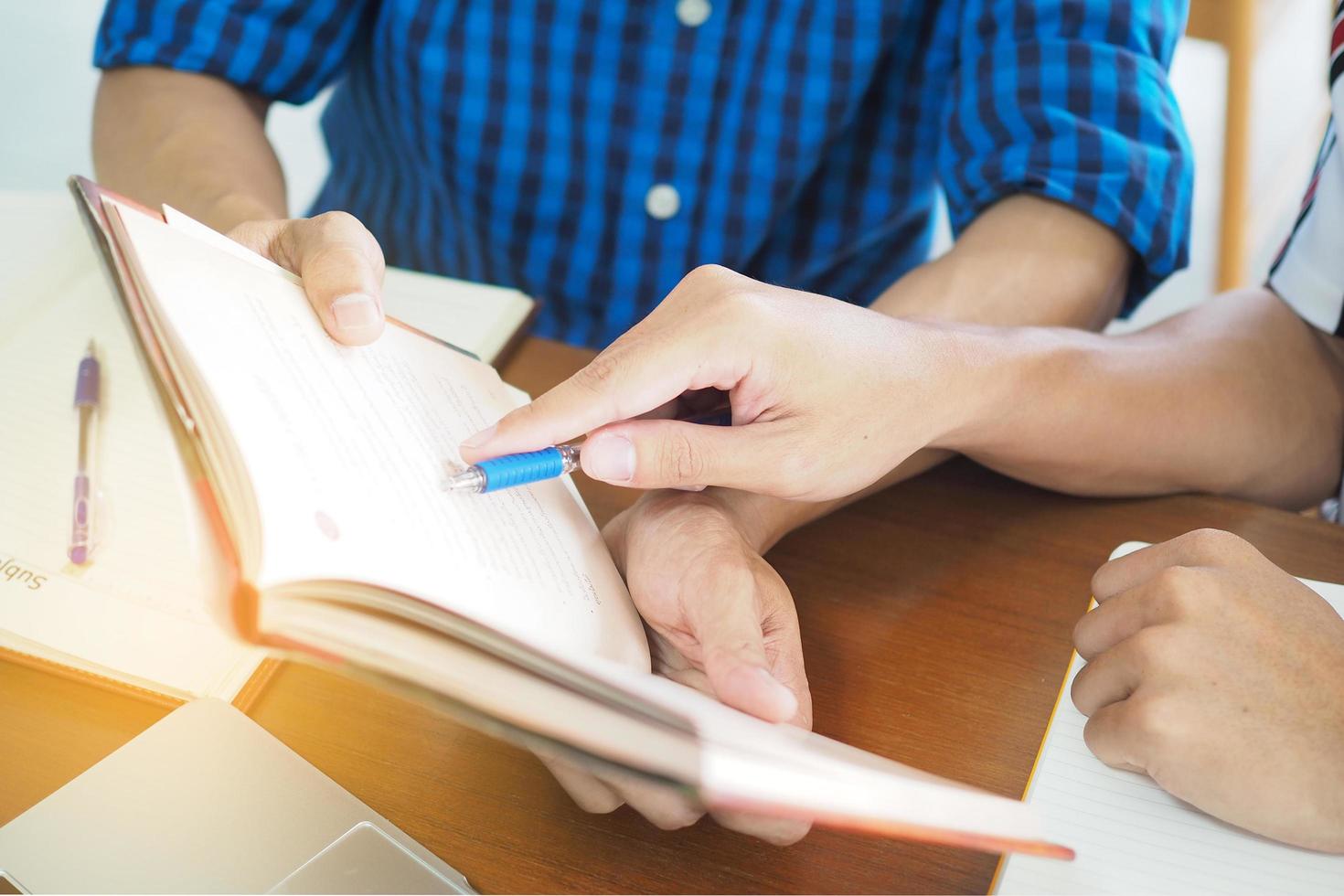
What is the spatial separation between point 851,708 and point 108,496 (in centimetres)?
43

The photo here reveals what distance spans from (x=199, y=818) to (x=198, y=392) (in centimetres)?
18

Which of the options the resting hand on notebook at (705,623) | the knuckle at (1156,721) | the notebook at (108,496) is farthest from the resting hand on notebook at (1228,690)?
the notebook at (108,496)

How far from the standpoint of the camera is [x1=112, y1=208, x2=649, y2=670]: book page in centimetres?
35

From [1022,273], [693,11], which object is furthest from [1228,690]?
[693,11]

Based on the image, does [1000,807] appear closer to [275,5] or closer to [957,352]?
[957,352]

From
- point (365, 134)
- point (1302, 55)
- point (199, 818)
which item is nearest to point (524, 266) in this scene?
point (365, 134)

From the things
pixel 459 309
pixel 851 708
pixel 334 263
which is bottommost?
pixel 851 708

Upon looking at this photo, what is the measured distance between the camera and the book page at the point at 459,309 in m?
0.73

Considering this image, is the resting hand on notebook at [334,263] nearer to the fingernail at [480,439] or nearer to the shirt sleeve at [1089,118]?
the fingernail at [480,439]

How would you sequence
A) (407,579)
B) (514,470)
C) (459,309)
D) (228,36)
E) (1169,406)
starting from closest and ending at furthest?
1. (407,579)
2. (514,470)
3. (1169,406)
4. (459,309)
5. (228,36)

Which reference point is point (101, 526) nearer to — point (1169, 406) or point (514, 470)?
point (514, 470)

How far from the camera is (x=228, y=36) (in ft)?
2.89

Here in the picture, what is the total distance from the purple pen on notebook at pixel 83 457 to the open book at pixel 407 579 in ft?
0.59

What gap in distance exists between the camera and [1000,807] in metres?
0.38
